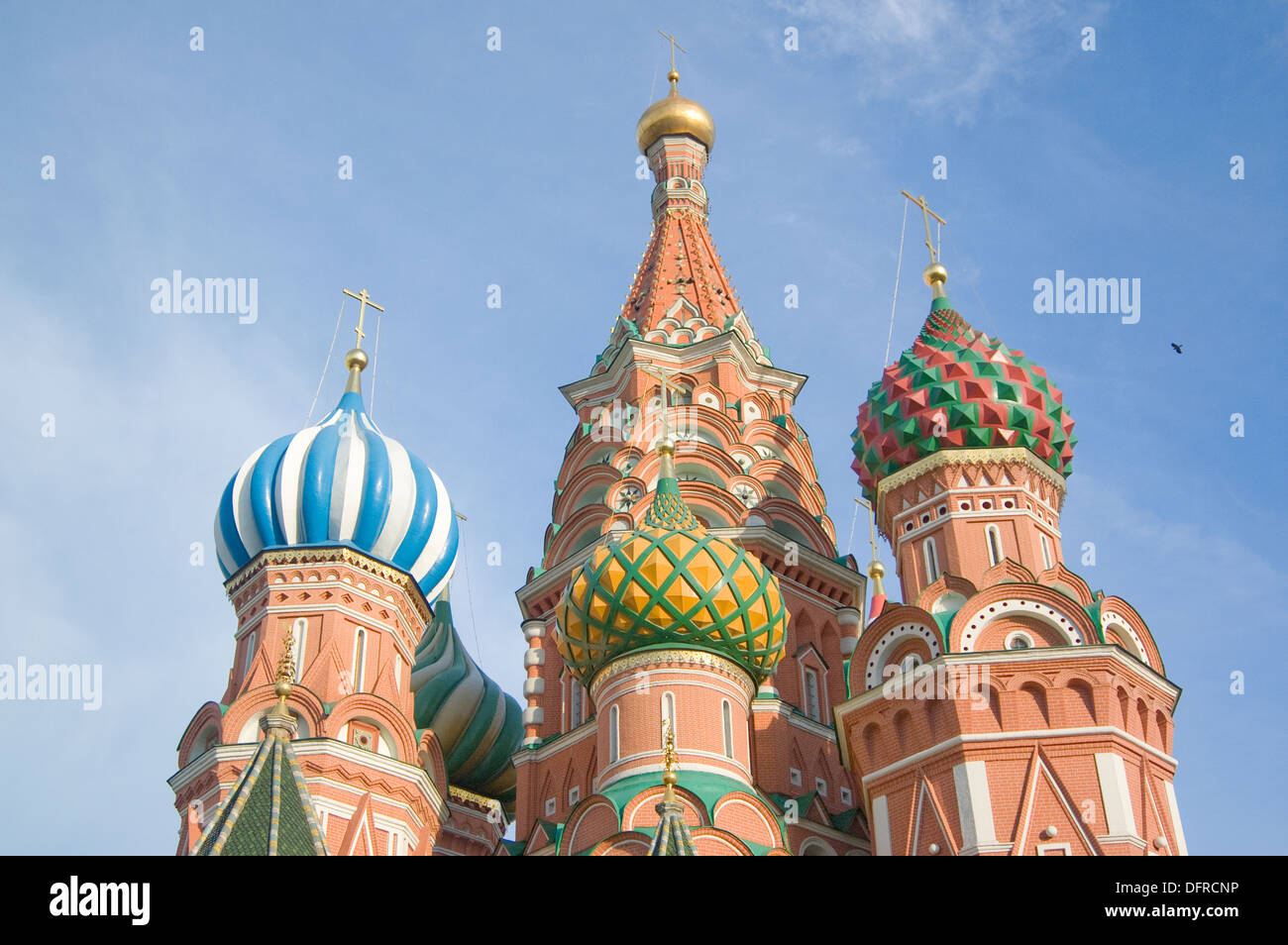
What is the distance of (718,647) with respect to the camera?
1720cm

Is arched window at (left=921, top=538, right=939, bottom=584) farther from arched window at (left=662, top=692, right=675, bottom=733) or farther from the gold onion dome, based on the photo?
the gold onion dome

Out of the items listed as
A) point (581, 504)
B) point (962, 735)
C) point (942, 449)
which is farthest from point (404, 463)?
point (962, 735)

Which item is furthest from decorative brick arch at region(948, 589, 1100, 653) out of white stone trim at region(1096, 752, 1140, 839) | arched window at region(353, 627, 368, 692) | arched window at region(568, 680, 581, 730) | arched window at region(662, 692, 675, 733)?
arched window at region(353, 627, 368, 692)

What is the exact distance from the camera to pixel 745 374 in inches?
941

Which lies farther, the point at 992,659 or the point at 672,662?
the point at 672,662

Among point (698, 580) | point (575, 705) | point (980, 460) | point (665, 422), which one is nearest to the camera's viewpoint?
point (698, 580)

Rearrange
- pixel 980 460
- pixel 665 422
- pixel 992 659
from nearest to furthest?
pixel 992 659, pixel 980 460, pixel 665 422

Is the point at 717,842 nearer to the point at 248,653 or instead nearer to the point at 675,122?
the point at 248,653

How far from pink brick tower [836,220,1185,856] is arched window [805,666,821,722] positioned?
2395 mm

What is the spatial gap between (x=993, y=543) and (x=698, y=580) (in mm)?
3571

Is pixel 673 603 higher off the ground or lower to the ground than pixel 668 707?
higher

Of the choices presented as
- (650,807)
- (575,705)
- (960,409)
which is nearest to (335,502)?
(575,705)

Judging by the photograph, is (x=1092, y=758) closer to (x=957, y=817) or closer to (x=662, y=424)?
(x=957, y=817)
